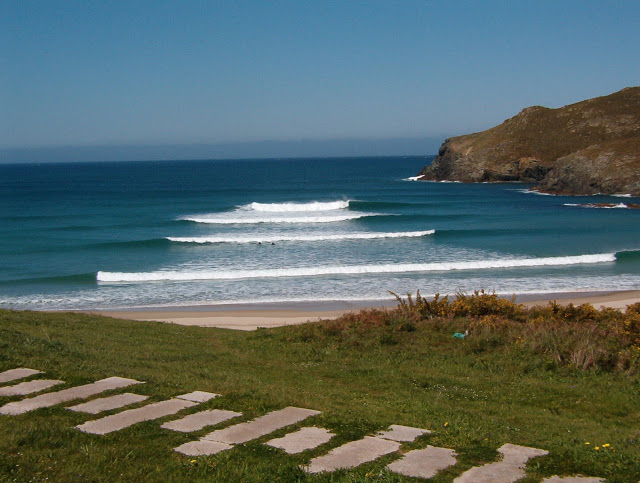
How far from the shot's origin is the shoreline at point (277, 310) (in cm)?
1925

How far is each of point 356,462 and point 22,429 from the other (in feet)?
9.79

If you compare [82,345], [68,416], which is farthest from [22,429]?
[82,345]

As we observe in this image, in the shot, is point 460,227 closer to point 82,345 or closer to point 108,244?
point 108,244

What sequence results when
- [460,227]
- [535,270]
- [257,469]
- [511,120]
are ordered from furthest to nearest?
[511,120], [460,227], [535,270], [257,469]

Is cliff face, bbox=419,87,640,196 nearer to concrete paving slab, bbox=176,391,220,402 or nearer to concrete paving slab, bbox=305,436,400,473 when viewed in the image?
concrete paving slab, bbox=176,391,220,402

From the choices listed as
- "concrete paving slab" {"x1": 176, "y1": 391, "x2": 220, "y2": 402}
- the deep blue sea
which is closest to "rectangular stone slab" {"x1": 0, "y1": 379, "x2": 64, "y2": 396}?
"concrete paving slab" {"x1": 176, "y1": 391, "x2": 220, "y2": 402}

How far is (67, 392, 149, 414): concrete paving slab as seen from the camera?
6.32 metres

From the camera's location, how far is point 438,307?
1355cm

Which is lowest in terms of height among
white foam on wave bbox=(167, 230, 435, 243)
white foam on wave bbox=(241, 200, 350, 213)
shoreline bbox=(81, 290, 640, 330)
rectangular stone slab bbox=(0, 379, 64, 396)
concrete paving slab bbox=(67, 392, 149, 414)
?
shoreline bbox=(81, 290, 640, 330)

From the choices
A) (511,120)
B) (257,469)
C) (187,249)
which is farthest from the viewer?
(511,120)

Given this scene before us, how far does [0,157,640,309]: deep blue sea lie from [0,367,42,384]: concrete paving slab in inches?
592

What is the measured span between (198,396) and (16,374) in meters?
2.33

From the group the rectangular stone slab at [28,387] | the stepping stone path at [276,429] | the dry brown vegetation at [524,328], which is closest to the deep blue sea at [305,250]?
the dry brown vegetation at [524,328]

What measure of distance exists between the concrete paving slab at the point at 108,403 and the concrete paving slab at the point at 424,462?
2.94 m
